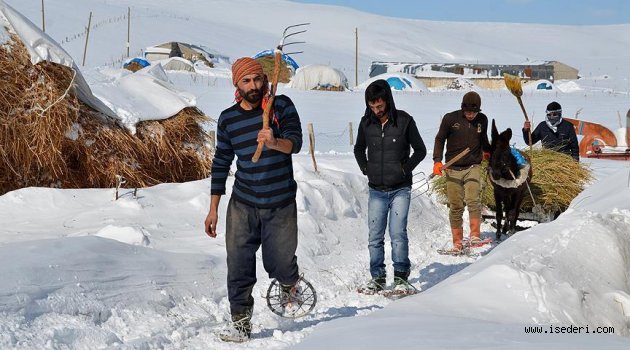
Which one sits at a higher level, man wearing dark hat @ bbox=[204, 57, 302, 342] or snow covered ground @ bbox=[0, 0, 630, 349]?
man wearing dark hat @ bbox=[204, 57, 302, 342]

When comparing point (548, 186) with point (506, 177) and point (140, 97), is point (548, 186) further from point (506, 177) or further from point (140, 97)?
point (140, 97)

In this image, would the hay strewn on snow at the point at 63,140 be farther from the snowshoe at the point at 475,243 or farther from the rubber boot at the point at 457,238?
the snowshoe at the point at 475,243

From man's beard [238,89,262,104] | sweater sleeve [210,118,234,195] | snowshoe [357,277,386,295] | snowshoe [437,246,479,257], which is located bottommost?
snowshoe [437,246,479,257]

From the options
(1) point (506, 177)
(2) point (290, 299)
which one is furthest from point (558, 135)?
(2) point (290, 299)

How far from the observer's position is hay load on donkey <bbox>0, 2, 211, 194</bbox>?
7.53 m

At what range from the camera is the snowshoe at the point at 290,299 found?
468 centimetres

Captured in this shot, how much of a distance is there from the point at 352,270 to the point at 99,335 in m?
3.06

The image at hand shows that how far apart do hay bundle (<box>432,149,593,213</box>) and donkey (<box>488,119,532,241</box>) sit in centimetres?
60

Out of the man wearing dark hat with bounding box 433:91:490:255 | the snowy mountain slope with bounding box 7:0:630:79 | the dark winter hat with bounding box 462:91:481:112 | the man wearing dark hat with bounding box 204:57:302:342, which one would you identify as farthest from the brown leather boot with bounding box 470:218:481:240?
the snowy mountain slope with bounding box 7:0:630:79

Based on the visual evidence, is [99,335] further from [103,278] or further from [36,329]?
[103,278]

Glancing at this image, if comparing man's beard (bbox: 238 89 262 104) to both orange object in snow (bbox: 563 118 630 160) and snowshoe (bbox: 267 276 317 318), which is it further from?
orange object in snow (bbox: 563 118 630 160)

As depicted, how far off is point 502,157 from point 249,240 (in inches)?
192

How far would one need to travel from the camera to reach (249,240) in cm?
440

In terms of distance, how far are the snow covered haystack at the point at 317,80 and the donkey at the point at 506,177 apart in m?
31.0
